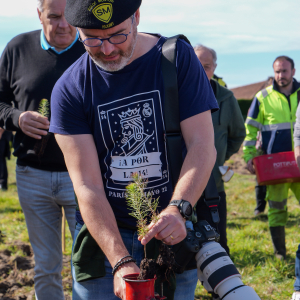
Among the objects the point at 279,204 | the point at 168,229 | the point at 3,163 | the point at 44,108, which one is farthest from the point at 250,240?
the point at 3,163

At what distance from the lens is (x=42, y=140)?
125 inches

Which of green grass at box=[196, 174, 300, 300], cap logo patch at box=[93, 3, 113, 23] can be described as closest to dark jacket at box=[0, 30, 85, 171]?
cap logo patch at box=[93, 3, 113, 23]

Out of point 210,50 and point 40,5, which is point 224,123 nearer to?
point 210,50

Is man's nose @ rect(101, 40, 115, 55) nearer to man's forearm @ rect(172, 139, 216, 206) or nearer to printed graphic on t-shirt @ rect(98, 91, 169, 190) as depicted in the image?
printed graphic on t-shirt @ rect(98, 91, 169, 190)

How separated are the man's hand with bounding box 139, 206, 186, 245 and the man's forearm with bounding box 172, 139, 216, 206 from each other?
13cm

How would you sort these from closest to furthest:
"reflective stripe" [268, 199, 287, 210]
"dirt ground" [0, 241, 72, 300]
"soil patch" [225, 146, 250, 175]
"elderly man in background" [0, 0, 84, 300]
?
"elderly man in background" [0, 0, 84, 300]
"dirt ground" [0, 241, 72, 300]
"reflective stripe" [268, 199, 287, 210]
"soil patch" [225, 146, 250, 175]

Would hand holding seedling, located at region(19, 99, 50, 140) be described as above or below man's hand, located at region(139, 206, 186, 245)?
above

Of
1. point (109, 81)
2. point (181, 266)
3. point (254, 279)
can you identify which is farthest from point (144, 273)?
point (254, 279)

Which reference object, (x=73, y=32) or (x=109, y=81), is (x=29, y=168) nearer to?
(x=73, y=32)

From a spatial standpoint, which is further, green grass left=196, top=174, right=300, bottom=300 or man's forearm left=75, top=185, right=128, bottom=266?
green grass left=196, top=174, right=300, bottom=300

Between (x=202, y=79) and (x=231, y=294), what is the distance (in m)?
1.07

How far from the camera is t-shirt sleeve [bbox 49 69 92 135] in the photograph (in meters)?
2.20

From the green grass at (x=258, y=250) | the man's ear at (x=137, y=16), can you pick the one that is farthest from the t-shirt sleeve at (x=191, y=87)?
the green grass at (x=258, y=250)

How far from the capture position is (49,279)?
3318 millimetres
